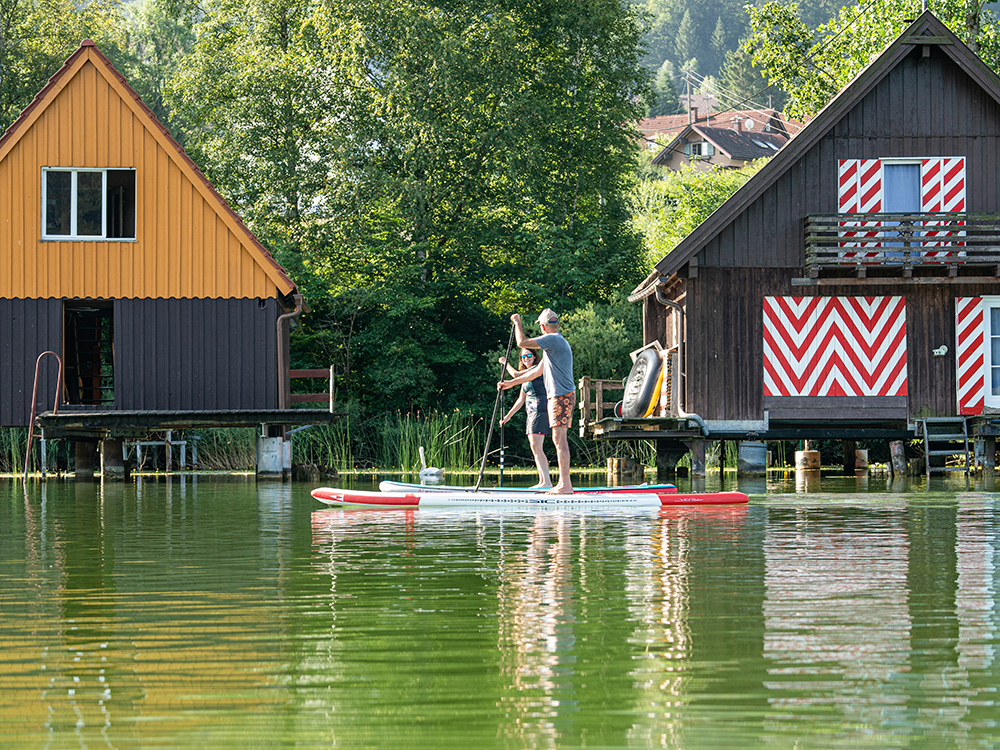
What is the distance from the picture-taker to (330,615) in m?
6.23

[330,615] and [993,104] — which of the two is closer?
[330,615]

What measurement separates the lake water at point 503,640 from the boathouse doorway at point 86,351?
50.5 ft

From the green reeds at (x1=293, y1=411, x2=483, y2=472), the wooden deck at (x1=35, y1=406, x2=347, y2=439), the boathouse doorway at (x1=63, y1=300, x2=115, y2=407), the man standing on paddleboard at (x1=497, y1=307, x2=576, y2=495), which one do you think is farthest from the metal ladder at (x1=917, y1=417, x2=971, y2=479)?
the boathouse doorway at (x1=63, y1=300, x2=115, y2=407)

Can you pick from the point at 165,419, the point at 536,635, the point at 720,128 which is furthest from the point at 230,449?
the point at 720,128

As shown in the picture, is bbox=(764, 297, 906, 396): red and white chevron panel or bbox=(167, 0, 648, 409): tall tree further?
bbox=(167, 0, 648, 409): tall tree

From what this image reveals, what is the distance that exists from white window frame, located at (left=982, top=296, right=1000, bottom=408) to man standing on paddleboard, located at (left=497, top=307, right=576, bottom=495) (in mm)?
12740

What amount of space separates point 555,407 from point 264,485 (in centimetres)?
881

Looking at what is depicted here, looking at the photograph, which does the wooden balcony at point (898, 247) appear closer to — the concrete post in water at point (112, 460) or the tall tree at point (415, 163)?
the tall tree at point (415, 163)

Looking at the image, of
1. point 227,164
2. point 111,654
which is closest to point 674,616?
point 111,654

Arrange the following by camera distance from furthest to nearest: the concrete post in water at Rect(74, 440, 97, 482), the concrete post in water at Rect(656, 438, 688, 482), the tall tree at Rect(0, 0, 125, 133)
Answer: the tall tree at Rect(0, 0, 125, 133) → the concrete post in water at Rect(74, 440, 97, 482) → the concrete post in water at Rect(656, 438, 688, 482)

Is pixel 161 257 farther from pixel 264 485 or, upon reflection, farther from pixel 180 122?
pixel 180 122

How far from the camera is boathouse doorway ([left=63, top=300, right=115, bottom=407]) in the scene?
25.7 meters

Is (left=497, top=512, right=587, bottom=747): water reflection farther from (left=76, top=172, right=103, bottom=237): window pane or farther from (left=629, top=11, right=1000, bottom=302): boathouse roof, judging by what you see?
(left=76, top=172, right=103, bottom=237): window pane

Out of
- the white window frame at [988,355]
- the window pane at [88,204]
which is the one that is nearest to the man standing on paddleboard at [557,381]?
the window pane at [88,204]
